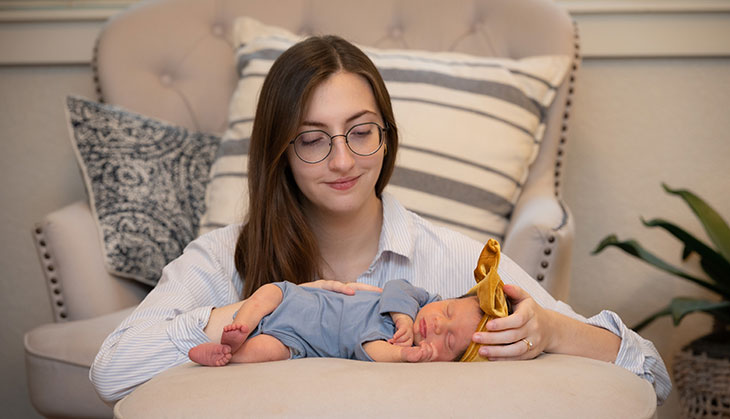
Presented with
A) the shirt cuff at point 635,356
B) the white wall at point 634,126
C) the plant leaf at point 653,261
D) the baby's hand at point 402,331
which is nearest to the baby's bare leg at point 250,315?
the baby's hand at point 402,331

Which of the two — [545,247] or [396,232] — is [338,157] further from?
[545,247]

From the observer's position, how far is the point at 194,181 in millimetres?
2141

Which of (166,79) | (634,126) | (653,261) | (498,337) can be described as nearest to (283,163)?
(498,337)

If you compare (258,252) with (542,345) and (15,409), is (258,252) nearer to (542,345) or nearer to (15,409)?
(542,345)

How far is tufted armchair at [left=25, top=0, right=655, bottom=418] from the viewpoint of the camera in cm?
99

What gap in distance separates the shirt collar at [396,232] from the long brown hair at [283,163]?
5.6 inches

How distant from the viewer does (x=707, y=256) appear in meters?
2.10

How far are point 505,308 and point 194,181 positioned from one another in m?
1.20

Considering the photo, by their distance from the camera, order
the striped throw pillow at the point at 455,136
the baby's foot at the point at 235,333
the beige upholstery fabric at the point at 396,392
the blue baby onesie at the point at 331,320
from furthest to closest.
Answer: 1. the striped throw pillow at the point at 455,136
2. the blue baby onesie at the point at 331,320
3. the baby's foot at the point at 235,333
4. the beige upholstery fabric at the point at 396,392

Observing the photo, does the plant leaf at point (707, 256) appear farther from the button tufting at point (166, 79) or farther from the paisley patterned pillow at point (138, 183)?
the button tufting at point (166, 79)

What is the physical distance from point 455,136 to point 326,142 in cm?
65

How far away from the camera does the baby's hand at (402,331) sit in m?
1.24

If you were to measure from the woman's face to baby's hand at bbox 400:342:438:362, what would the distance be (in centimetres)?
35

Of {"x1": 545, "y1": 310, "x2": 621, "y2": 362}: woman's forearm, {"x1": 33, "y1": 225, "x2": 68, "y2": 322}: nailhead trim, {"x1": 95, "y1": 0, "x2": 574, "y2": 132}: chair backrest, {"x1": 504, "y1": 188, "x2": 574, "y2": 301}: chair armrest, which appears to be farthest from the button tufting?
{"x1": 545, "y1": 310, "x2": 621, "y2": 362}: woman's forearm
